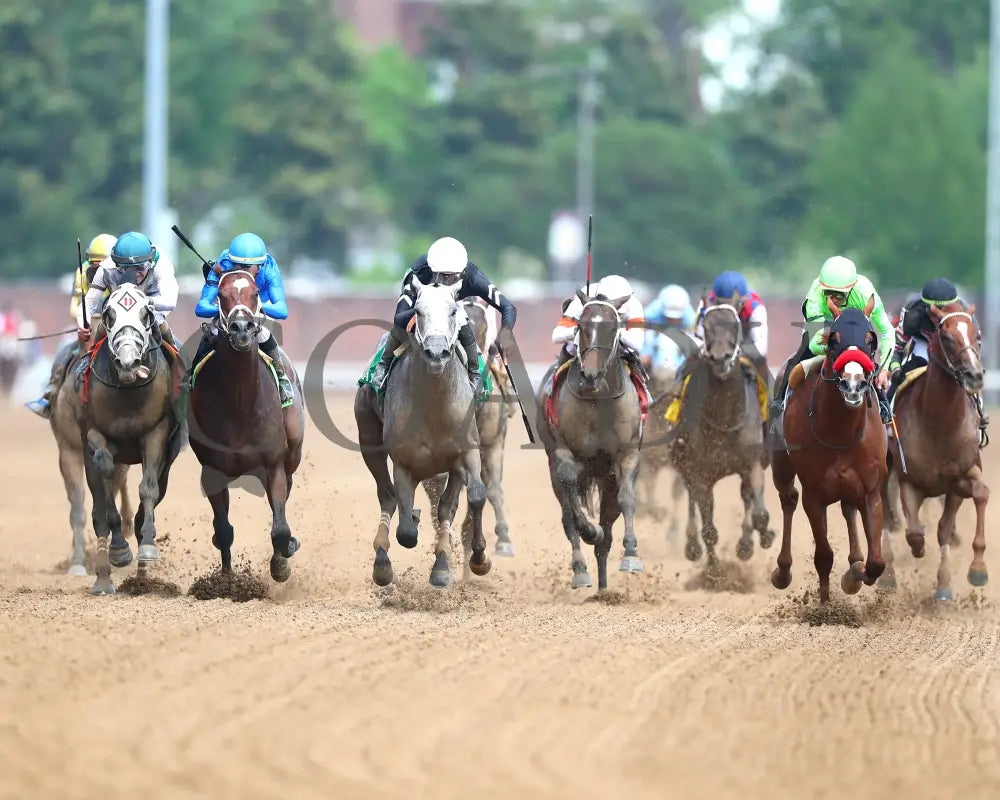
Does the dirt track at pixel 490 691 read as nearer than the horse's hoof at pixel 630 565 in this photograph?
Yes

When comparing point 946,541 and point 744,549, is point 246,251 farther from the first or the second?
point 946,541

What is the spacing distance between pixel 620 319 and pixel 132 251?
321 centimetres

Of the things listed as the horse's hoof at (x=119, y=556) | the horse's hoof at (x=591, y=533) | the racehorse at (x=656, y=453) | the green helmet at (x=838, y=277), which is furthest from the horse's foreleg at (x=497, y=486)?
the green helmet at (x=838, y=277)

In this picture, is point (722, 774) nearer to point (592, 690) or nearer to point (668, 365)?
point (592, 690)

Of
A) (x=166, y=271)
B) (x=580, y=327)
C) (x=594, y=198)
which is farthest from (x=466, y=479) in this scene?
(x=594, y=198)

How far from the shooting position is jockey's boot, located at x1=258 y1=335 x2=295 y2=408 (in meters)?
12.6

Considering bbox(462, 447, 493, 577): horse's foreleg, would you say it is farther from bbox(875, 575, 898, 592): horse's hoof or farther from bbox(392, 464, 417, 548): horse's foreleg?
bbox(875, 575, 898, 592): horse's hoof

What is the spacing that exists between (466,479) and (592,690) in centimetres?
342

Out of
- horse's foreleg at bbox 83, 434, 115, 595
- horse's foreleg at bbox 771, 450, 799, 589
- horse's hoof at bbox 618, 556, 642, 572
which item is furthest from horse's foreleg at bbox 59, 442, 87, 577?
horse's foreleg at bbox 771, 450, 799, 589

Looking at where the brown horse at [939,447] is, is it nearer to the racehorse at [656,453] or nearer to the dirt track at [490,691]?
the dirt track at [490,691]

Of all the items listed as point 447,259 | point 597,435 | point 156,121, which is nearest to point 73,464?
point 447,259

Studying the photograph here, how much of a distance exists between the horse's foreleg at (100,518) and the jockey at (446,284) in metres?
1.89

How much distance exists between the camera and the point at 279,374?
12672 mm

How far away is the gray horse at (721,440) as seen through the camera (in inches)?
577
